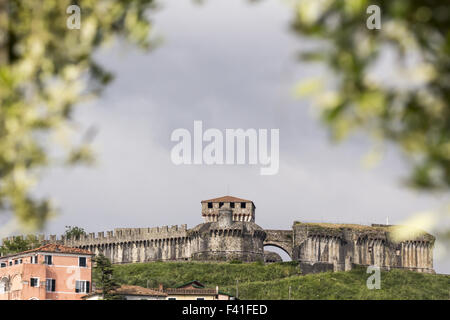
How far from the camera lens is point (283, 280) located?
107 metres

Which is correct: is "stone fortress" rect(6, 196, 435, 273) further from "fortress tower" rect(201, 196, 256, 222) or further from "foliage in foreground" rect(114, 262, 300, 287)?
"foliage in foreground" rect(114, 262, 300, 287)

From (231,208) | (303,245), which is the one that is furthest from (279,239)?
(231,208)

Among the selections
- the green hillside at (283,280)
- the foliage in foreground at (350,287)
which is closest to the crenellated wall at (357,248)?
the green hillside at (283,280)

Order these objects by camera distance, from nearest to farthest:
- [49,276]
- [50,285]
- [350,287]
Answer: [50,285], [49,276], [350,287]

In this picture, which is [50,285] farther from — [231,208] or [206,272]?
[231,208]

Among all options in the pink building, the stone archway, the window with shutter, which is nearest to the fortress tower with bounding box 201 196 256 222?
the stone archway

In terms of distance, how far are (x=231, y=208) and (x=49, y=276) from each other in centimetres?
5325

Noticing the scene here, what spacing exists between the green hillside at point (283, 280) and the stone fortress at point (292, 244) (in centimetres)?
490
